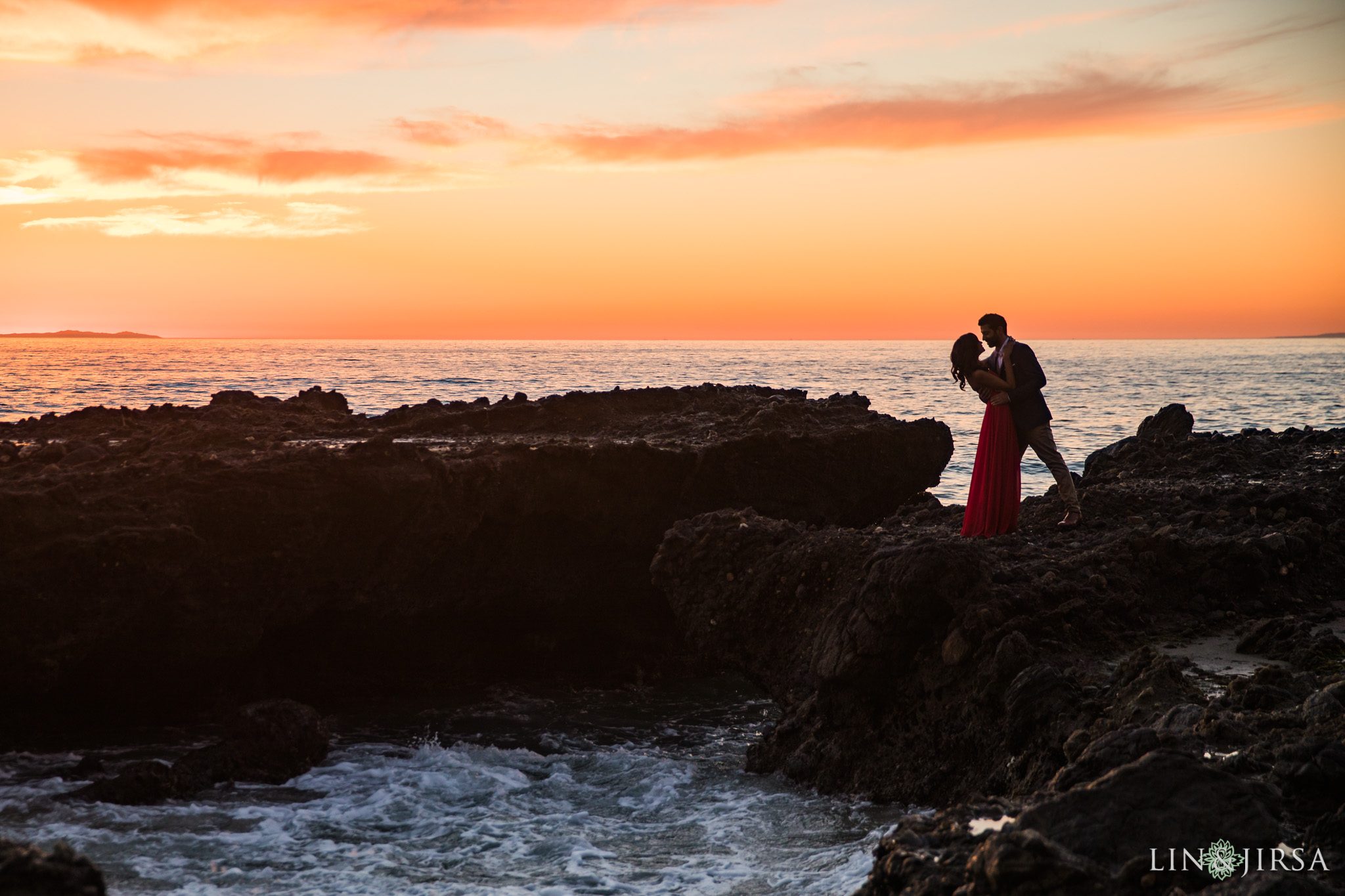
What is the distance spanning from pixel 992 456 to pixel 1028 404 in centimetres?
65

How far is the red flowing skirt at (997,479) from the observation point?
9102 millimetres

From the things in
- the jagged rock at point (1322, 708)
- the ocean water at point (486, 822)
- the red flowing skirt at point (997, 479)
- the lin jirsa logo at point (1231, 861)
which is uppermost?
the red flowing skirt at point (997, 479)

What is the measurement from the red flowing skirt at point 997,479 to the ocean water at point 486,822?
3115 mm

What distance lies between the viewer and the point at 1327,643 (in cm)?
611

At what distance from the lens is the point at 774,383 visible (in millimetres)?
64125

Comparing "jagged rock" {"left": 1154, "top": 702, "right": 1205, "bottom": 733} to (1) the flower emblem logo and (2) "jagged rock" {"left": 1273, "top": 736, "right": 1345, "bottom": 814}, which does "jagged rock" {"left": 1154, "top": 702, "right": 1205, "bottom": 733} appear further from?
(1) the flower emblem logo

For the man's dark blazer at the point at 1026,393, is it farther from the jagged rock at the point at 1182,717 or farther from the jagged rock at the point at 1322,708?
the jagged rock at the point at 1322,708

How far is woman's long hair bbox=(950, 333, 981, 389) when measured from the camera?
905cm

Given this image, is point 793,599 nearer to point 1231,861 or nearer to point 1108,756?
point 1108,756

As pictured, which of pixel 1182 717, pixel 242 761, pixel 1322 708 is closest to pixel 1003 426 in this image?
pixel 1182 717

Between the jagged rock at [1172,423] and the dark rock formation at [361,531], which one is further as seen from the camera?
the jagged rock at [1172,423]

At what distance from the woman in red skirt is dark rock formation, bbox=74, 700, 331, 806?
6502 mm

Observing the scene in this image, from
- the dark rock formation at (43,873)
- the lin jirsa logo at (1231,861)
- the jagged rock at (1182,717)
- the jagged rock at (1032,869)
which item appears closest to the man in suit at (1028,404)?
the jagged rock at (1182,717)

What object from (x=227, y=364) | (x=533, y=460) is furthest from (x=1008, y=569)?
(x=227, y=364)
